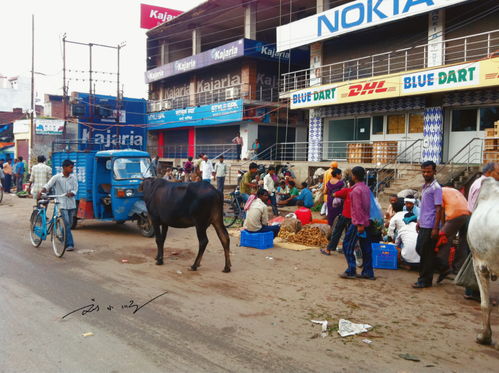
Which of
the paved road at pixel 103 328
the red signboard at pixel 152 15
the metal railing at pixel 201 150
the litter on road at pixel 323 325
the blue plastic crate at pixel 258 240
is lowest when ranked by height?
the paved road at pixel 103 328

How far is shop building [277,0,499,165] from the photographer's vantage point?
53.5 ft

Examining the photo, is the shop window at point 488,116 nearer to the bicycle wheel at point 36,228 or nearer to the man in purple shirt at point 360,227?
the man in purple shirt at point 360,227

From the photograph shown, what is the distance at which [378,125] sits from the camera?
20.9 meters

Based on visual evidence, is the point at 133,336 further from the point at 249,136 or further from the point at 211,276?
the point at 249,136

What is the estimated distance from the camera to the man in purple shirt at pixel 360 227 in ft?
24.2

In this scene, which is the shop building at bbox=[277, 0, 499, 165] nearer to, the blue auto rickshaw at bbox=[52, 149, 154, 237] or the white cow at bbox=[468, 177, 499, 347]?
the blue auto rickshaw at bbox=[52, 149, 154, 237]

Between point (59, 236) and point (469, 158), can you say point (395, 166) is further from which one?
point (59, 236)

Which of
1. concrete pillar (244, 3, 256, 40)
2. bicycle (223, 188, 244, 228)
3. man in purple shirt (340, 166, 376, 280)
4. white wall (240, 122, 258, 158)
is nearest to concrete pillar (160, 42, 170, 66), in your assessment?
concrete pillar (244, 3, 256, 40)

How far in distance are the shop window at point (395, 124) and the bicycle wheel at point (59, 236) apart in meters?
15.3

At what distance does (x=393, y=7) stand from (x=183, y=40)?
24620 millimetres

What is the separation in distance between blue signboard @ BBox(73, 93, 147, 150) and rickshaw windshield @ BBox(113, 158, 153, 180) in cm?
2439

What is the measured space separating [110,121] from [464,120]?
29138 mm

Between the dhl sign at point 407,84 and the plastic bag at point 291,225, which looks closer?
the plastic bag at point 291,225

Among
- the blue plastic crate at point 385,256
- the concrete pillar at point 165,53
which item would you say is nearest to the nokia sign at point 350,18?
the blue plastic crate at point 385,256
